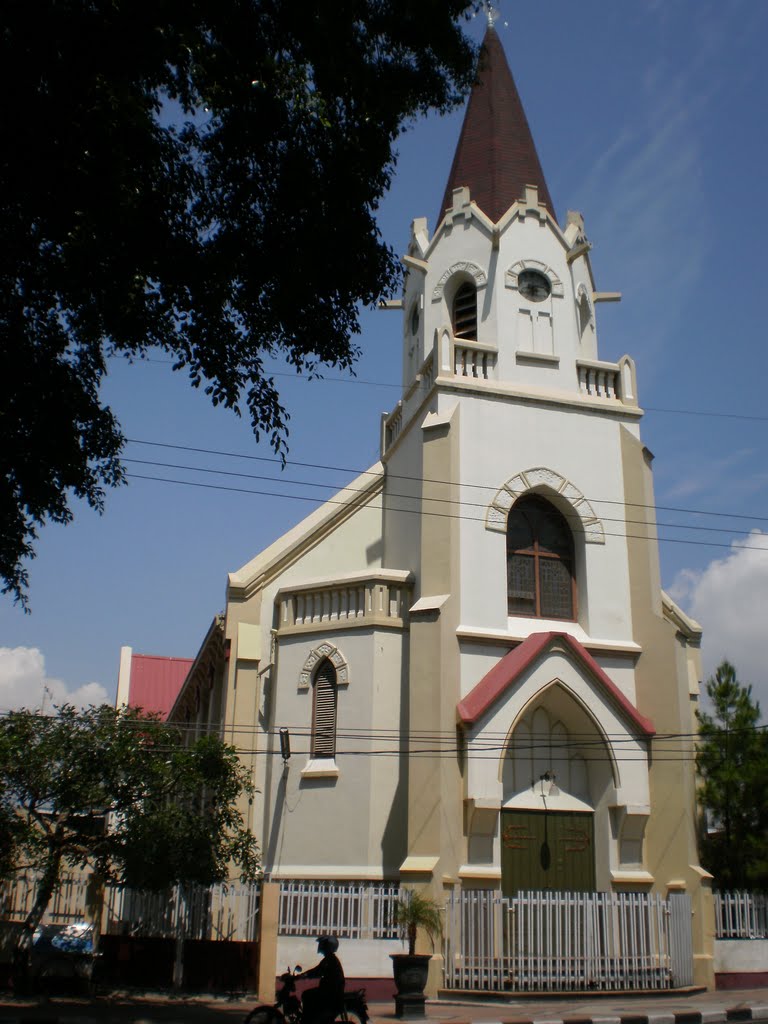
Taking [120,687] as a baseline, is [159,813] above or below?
below

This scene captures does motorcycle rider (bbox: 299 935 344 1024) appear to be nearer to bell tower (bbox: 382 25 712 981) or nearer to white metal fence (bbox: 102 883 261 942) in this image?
white metal fence (bbox: 102 883 261 942)

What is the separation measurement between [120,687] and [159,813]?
76.4 ft

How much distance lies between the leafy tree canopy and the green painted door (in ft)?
29.4

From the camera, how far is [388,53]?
1145 centimetres

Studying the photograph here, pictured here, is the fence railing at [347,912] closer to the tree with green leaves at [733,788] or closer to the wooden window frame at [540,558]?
the wooden window frame at [540,558]

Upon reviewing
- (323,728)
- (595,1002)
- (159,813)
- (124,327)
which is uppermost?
(124,327)

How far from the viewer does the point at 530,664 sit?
17141 mm

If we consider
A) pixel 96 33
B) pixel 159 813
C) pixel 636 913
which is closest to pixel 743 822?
pixel 636 913

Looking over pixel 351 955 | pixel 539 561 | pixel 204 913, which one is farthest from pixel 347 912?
pixel 539 561

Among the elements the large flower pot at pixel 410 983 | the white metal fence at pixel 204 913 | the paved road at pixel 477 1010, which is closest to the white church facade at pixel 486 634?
the paved road at pixel 477 1010

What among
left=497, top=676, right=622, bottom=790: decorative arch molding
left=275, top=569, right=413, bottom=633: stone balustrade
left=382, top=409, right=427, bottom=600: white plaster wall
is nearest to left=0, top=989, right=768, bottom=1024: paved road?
left=497, top=676, right=622, bottom=790: decorative arch molding

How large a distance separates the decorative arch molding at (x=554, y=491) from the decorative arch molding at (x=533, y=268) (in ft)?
13.8

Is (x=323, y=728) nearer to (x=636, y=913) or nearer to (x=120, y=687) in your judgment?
(x=636, y=913)

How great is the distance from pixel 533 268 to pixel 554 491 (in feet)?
16.7
